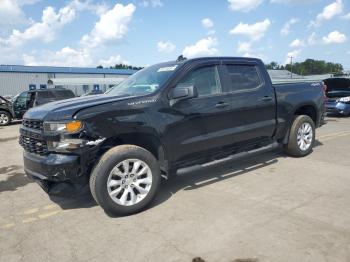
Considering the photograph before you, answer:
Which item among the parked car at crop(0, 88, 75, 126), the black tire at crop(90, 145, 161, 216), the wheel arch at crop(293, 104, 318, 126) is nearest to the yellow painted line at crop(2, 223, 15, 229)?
the black tire at crop(90, 145, 161, 216)

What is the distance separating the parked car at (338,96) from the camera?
14.4 meters

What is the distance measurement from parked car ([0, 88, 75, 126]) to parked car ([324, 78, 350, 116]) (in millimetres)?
12297

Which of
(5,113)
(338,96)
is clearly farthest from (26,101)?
(338,96)

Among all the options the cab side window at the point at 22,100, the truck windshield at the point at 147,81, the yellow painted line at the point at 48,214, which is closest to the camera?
the yellow painted line at the point at 48,214

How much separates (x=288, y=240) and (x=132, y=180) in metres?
1.95

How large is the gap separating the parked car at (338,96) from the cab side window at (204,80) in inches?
418

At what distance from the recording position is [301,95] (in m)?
6.92

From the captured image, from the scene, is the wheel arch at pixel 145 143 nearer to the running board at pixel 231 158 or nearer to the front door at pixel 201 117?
the front door at pixel 201 117

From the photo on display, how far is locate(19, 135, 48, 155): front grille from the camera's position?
4.51 m

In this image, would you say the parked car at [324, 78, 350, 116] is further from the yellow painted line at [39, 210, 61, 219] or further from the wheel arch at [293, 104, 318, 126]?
the yellow painted line at [39, 210, 61, 219]

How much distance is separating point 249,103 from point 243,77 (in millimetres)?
449

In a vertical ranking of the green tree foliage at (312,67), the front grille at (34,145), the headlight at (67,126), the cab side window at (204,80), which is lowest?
the front grille at (34,145)

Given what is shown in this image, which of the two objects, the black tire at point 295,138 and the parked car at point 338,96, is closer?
the black tire at point 295,138

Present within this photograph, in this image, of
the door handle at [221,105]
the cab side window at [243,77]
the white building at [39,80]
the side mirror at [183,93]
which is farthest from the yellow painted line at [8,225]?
the white building at [39,80]
